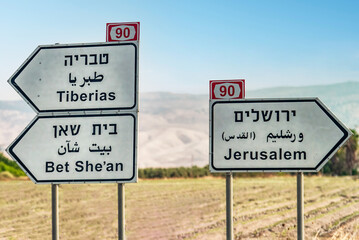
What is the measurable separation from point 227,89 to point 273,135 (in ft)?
2.70

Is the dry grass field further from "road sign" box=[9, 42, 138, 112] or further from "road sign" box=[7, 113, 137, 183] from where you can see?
"road sign" box=[9, 42, 138, 112]

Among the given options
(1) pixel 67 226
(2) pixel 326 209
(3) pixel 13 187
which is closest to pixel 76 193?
(3) pixel 13 187

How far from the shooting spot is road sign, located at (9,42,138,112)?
6.62 metres

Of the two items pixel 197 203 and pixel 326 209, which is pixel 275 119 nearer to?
pixel 326 209

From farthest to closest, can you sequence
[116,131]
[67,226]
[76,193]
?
1. [76,193]
2. [67,226]
3. [116,131]

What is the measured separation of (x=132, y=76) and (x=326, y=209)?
1655 centimetres

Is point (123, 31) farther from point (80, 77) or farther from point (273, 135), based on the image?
point (273, 135)

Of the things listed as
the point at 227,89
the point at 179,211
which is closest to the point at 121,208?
the point at 227,89

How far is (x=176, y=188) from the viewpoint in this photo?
32188 millimetres

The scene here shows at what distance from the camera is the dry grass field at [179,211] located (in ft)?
54.2

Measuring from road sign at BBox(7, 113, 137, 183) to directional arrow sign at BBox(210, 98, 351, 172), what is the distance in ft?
3.88

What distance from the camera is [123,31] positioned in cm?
674

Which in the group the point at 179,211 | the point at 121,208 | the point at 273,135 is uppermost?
the point at 273,135

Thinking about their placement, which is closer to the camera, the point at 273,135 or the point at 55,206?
the point at 55,206
